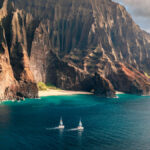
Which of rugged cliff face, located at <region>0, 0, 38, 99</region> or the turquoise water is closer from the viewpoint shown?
the turquoise water

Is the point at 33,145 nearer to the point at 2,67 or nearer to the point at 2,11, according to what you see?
the point at 2,67

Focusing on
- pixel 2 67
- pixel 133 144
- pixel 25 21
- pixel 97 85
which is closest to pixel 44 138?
pixel 133 144

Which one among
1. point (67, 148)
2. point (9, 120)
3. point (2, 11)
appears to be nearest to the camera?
point (67, 148)

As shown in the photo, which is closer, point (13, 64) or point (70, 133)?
point (70, 133)

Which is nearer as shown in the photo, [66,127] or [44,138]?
[44,138]

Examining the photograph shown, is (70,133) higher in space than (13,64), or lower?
lower

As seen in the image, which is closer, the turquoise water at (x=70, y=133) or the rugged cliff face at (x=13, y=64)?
the turquoise water at (x=70, y=133)

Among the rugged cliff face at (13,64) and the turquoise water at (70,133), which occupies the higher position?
the rugged cliff face at (13,64)

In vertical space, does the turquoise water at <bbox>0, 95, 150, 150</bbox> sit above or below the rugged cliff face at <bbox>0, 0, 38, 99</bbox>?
below
